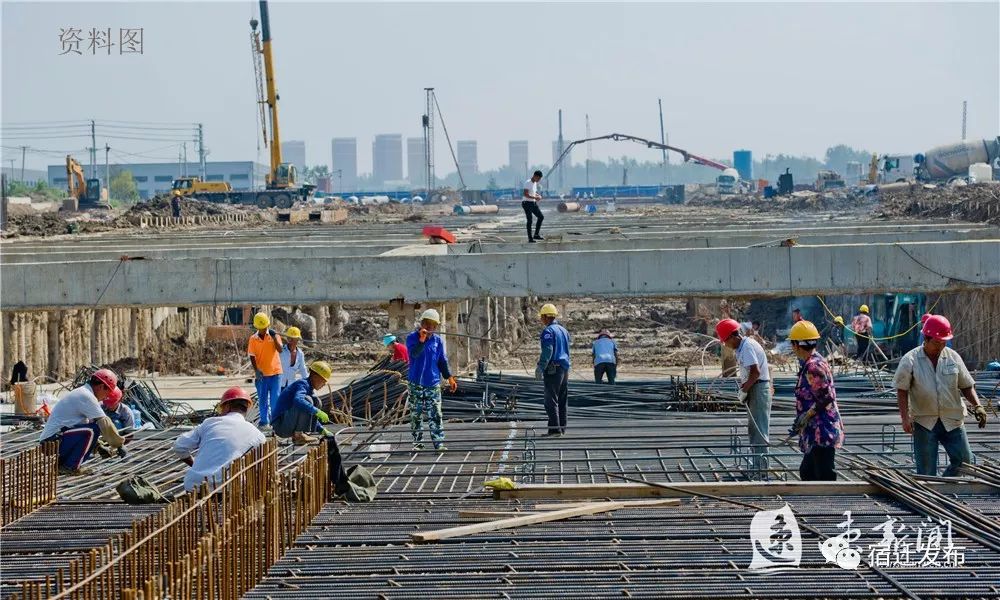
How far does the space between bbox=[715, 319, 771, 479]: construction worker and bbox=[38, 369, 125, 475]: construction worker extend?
4.28 m

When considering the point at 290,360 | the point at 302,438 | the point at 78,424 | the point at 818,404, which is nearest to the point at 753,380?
the point at 818,404

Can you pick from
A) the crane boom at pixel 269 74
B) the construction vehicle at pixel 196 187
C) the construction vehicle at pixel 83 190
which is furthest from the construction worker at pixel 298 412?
the construction vehicle at pixel 83 190

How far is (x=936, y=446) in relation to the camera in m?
8.18

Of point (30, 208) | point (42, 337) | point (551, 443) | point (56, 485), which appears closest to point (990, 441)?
point (551, 443)

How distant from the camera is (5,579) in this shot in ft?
20.4

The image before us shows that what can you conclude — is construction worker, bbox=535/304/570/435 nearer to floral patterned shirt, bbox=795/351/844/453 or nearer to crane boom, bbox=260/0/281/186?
floral patterned shirt, bbox=795/351/844/453

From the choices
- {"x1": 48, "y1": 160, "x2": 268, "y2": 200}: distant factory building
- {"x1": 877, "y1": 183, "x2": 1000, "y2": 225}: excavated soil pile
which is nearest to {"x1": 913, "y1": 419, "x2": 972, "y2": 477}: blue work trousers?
{"x1": 877, "y1": 183, "x2": 1000, "y2": 225}: excavated soil pile

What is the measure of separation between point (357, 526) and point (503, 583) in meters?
1.47

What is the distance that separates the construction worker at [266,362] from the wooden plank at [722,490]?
542 centimetres

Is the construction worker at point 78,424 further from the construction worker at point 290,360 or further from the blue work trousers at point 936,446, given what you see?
A: the blue work trousers at point 936,446

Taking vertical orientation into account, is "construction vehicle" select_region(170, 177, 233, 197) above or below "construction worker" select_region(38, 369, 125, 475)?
above

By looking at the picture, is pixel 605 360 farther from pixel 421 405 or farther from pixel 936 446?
pixel 936 446

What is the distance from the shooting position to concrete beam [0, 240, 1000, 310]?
1862cm

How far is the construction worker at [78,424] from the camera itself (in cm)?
896
